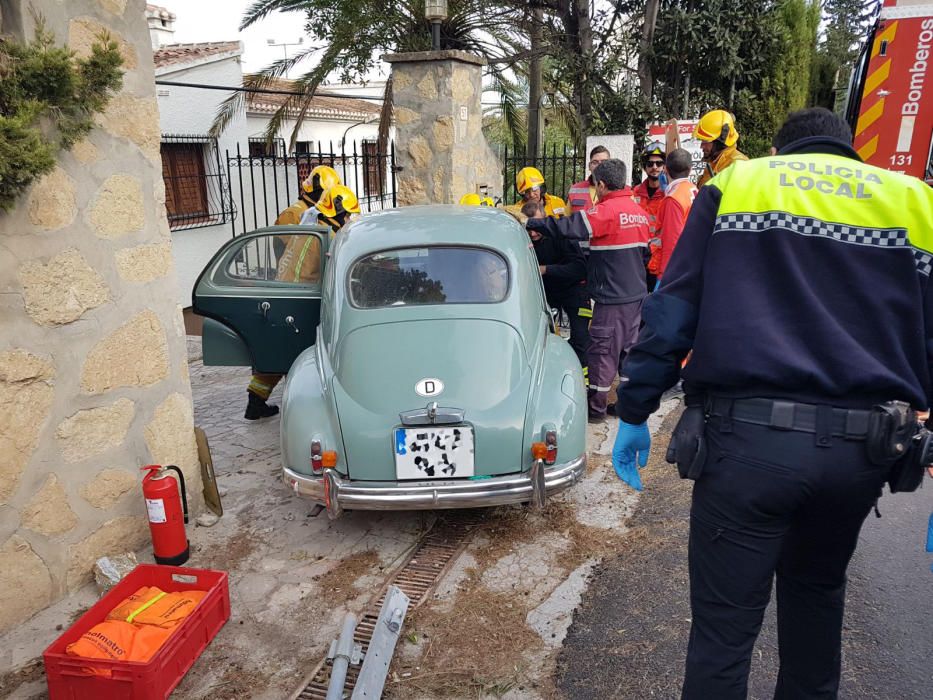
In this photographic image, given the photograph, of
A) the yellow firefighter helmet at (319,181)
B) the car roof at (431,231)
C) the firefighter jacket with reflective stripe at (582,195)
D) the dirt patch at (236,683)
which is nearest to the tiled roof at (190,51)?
the yellow firefighter helmet at (319,181)

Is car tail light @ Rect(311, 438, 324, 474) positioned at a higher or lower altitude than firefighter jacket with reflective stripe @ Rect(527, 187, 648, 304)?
lower

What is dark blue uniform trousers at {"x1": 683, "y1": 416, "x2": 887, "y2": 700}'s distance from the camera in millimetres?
1880

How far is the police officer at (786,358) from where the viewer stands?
1.88 metres

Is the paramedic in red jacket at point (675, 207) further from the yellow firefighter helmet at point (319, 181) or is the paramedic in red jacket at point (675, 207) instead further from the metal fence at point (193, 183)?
the metal fence at point (193, 183)

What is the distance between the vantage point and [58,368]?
3.25m

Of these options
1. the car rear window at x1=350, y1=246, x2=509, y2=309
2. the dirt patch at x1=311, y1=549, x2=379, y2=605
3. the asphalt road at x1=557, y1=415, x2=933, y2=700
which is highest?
the car rear window at x1=350, y1=246, x2=509, y2=309

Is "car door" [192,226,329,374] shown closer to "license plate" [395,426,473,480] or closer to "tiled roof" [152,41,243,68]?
"license plate" [395,426,473,480]

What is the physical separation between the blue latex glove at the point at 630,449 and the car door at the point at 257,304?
2.81m

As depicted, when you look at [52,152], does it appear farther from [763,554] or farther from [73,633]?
[763,554]

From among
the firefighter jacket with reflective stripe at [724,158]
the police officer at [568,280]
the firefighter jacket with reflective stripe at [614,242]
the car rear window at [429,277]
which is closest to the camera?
the car rear window at [429,277]

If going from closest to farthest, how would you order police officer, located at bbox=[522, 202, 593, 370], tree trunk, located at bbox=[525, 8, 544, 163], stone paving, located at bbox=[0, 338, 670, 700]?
stone paving, located at bbox=[0, 338, 670, 700], police officer, located at bbox=[522, 202, 593, 370], tree trunk, located at bbox=[525, 8, 544, 163]

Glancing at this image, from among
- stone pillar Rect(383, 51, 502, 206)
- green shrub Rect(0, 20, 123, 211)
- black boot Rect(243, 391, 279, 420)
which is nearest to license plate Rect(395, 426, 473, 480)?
green shrub Rect(0, 20, 123, 211)

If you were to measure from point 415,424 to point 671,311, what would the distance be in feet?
5.74

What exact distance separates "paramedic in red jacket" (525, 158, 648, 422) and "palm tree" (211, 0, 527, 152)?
263 inches
